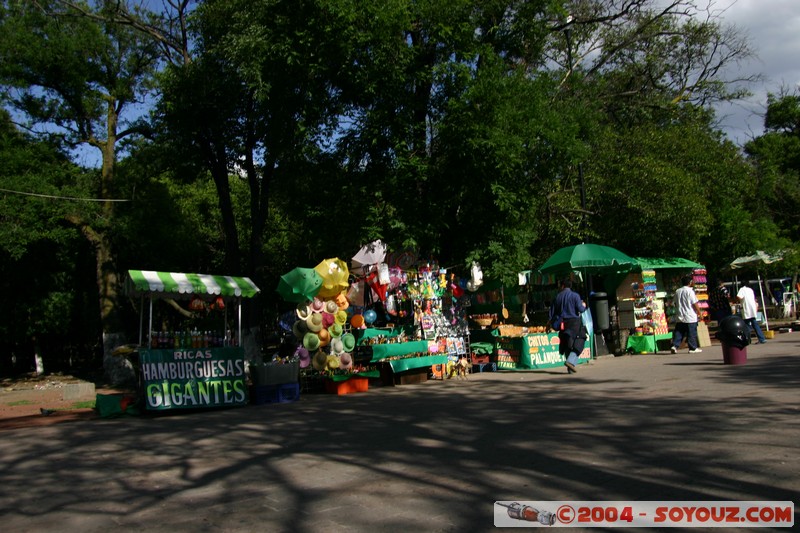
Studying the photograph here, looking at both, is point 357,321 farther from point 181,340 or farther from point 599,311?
point 599,311

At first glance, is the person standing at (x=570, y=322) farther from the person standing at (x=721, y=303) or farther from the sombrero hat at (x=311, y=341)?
the person standing at (x=721, y=303)

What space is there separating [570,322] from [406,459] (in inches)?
312

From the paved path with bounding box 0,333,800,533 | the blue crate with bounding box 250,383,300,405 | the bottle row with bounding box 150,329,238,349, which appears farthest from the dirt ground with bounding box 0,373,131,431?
the blue crate with bounding box 250,383,300,405

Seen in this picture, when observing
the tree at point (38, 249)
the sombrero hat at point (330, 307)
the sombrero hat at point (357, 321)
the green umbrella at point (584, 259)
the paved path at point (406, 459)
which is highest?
the tree at point (38, 249)

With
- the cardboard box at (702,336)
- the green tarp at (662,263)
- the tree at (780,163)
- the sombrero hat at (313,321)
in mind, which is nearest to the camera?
the sombrero hat at (313,321)

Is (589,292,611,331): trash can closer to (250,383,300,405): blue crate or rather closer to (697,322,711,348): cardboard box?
(697,322,711,348): cardboard box

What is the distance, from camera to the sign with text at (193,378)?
11.3m

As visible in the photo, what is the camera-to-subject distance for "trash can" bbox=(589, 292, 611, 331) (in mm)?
18047

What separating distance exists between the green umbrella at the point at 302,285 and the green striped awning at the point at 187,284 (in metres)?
0.68

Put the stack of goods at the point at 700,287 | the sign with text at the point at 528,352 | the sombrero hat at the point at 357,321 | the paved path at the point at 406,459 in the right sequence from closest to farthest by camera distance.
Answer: the paved path at the point at 406,459
the sombrero hat at the point at 357,321
the sign with text at the point at 528,352
the stack of goods at the point at 700,287

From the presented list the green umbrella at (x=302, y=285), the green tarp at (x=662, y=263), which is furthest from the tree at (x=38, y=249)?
the green tarp at (x=662, y=263)

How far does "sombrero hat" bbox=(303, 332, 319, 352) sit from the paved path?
2092 millimetres

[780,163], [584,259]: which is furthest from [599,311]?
[780,163]

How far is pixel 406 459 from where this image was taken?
6730mm
